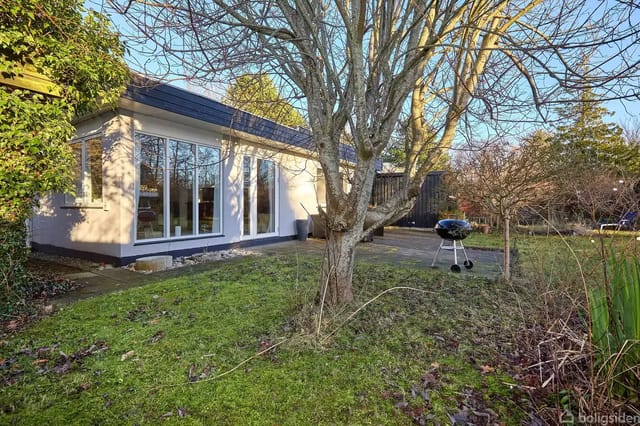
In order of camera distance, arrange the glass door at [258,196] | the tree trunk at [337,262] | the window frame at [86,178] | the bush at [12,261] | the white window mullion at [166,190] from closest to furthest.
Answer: the tree trunk at [337,262], the bush at [12,261], the window frame at [86,178], the white window mullion at [166,190], the glass door at [258,196]

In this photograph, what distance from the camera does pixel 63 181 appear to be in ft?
12.5

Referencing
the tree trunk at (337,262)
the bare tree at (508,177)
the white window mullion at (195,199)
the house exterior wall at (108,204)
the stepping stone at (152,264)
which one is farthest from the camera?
the white window mullion at (195,199)

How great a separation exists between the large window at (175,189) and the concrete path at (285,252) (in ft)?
3.37

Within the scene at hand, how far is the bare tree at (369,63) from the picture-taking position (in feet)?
8.76

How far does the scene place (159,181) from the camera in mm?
6059

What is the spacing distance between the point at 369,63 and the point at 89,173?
18.8ft

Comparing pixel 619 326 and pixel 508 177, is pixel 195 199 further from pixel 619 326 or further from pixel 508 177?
pixel 619 326

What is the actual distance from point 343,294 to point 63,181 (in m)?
3.67

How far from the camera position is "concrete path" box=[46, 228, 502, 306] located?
439 centimetres

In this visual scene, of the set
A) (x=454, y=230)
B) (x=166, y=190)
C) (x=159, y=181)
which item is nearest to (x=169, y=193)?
(x=166, y=190)

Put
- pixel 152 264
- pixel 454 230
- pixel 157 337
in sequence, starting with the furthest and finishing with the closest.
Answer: pixel 152 264, pixel 454 230, pixel 157 337

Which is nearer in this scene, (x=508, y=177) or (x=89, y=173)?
(x=508, y=177)

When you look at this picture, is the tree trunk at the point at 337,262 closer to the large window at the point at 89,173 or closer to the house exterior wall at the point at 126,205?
the house exterior wall at the point at 126,205

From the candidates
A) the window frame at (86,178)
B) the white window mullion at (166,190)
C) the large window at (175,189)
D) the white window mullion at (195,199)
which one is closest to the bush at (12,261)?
the large window at (175,189)
